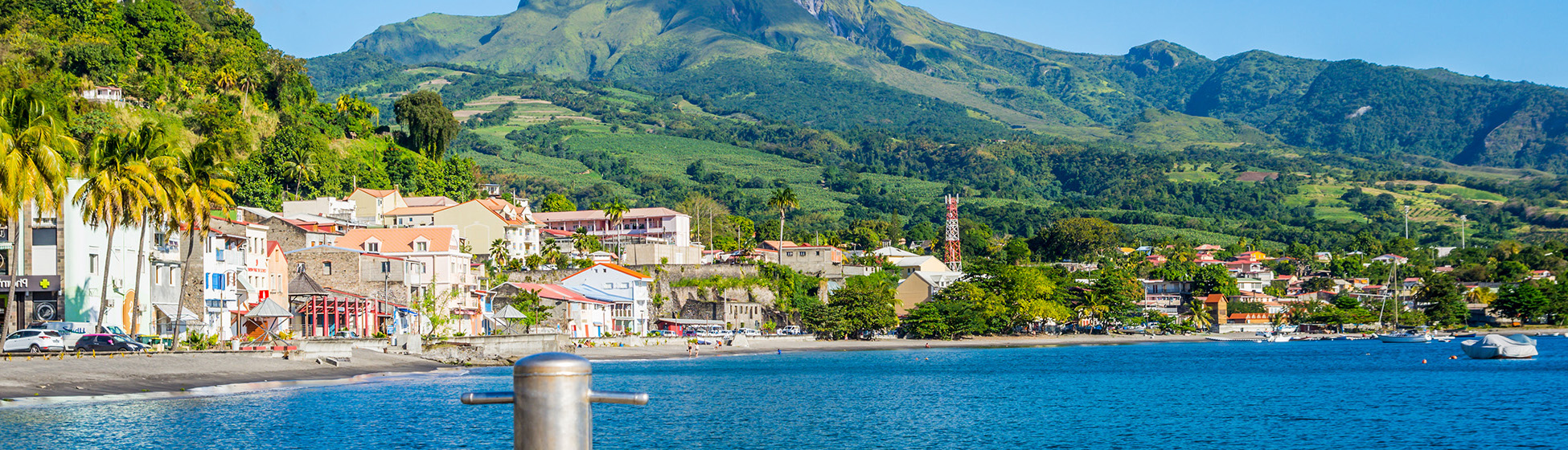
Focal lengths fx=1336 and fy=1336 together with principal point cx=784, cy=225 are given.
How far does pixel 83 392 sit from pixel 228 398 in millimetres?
5544

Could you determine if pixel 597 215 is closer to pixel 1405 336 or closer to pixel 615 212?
pixel 615 212

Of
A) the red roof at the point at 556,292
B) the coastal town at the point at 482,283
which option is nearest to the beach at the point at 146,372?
the coastal town at the point at 482,283

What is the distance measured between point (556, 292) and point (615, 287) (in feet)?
37.8

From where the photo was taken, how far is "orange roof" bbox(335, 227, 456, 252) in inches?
3851

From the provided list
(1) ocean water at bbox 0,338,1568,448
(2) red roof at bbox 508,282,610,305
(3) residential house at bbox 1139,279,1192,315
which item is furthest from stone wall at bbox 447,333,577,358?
(3) residential house at bbox 1139,279,1192,315

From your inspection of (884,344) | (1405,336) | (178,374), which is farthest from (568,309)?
(1405,336)

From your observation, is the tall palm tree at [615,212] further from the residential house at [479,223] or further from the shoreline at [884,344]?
the shoreline at [884,344]

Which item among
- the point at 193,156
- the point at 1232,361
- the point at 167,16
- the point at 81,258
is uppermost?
the point at 167,16

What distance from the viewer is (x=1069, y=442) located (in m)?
42.8

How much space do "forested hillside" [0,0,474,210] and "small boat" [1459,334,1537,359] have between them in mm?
95278

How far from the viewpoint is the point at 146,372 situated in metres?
49.9

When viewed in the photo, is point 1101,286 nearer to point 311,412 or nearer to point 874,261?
point 874,261

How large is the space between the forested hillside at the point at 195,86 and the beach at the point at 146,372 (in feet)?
138

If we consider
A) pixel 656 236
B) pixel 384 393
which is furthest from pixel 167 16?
pixel 384 393
